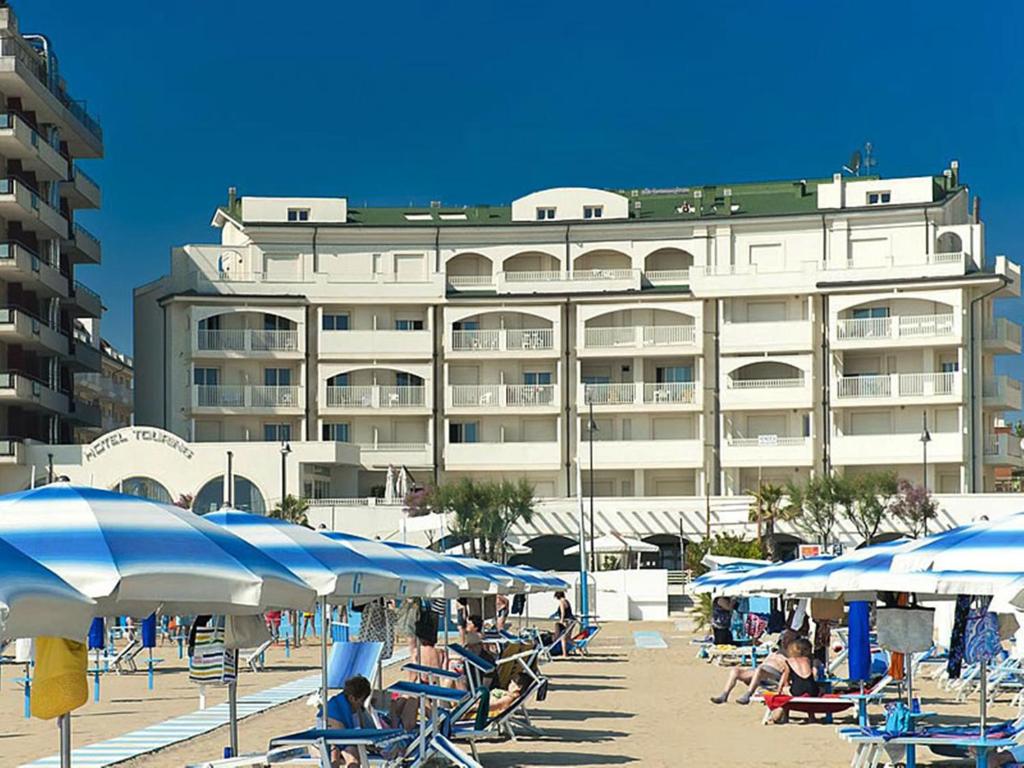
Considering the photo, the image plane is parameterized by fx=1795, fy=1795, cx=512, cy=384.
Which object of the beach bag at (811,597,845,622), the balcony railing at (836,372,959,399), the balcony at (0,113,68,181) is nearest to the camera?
the beach bag at (811,597,845,622)

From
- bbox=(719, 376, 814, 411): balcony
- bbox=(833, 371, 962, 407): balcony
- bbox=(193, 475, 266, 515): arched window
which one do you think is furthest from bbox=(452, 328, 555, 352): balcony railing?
bbox=(833, 371, 962, 407): balcony

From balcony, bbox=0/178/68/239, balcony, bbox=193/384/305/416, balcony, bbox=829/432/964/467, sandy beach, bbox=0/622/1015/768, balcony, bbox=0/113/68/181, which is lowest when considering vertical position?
sandy beach, bbox=0/622/1015/768

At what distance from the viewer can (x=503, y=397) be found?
75.4 m

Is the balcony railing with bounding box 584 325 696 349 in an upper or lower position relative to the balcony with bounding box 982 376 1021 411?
upper

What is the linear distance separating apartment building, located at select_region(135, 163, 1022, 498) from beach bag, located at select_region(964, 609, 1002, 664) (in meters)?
58.3

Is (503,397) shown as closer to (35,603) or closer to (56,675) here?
(56,675)

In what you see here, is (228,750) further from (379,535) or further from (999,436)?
(999,436)

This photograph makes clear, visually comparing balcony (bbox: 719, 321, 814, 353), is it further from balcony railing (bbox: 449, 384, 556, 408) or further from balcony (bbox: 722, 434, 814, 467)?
balcony railing (bbox: 449, 384, 556, 408)

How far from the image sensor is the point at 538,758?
17.5 m

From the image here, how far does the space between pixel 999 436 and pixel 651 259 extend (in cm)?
1666

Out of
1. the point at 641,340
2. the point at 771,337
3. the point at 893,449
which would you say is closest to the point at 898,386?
the point at 893,449

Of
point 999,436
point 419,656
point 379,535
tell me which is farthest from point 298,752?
point 999,436

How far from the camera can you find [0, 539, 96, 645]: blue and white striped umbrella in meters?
7.25

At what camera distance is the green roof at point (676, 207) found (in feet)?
261
